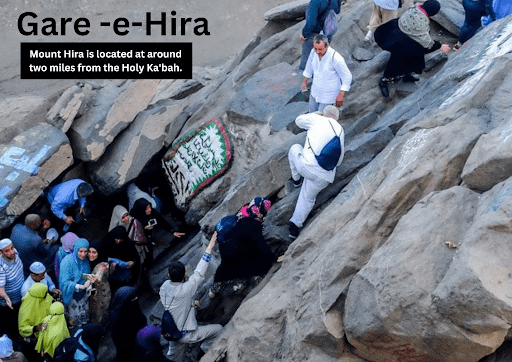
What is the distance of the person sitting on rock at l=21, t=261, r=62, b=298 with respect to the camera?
32.8ft

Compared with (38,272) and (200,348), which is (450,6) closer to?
(200,348)

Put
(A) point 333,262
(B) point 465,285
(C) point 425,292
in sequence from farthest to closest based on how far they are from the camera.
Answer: (A) point 333,262
(C) point 425,292
(B) point 465,285

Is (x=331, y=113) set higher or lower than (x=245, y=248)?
higher

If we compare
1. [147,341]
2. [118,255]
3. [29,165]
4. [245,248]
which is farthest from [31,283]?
[245,248]

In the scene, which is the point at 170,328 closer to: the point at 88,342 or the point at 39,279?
the point at 88,342

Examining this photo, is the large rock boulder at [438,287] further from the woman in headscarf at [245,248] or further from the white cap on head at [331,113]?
the white cap on head at [331,113]

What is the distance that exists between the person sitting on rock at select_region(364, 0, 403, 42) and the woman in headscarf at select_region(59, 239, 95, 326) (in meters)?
A: 6.14

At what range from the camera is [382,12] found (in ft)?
41.1

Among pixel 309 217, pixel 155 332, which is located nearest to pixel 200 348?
pixel 155 332

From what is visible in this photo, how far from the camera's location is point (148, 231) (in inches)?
472

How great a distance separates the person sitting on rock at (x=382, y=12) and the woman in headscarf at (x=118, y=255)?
5.54m

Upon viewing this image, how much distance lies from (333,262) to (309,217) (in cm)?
192

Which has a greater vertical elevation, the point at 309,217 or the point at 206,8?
the point at 309,217

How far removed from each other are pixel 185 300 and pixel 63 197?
4142 mm
